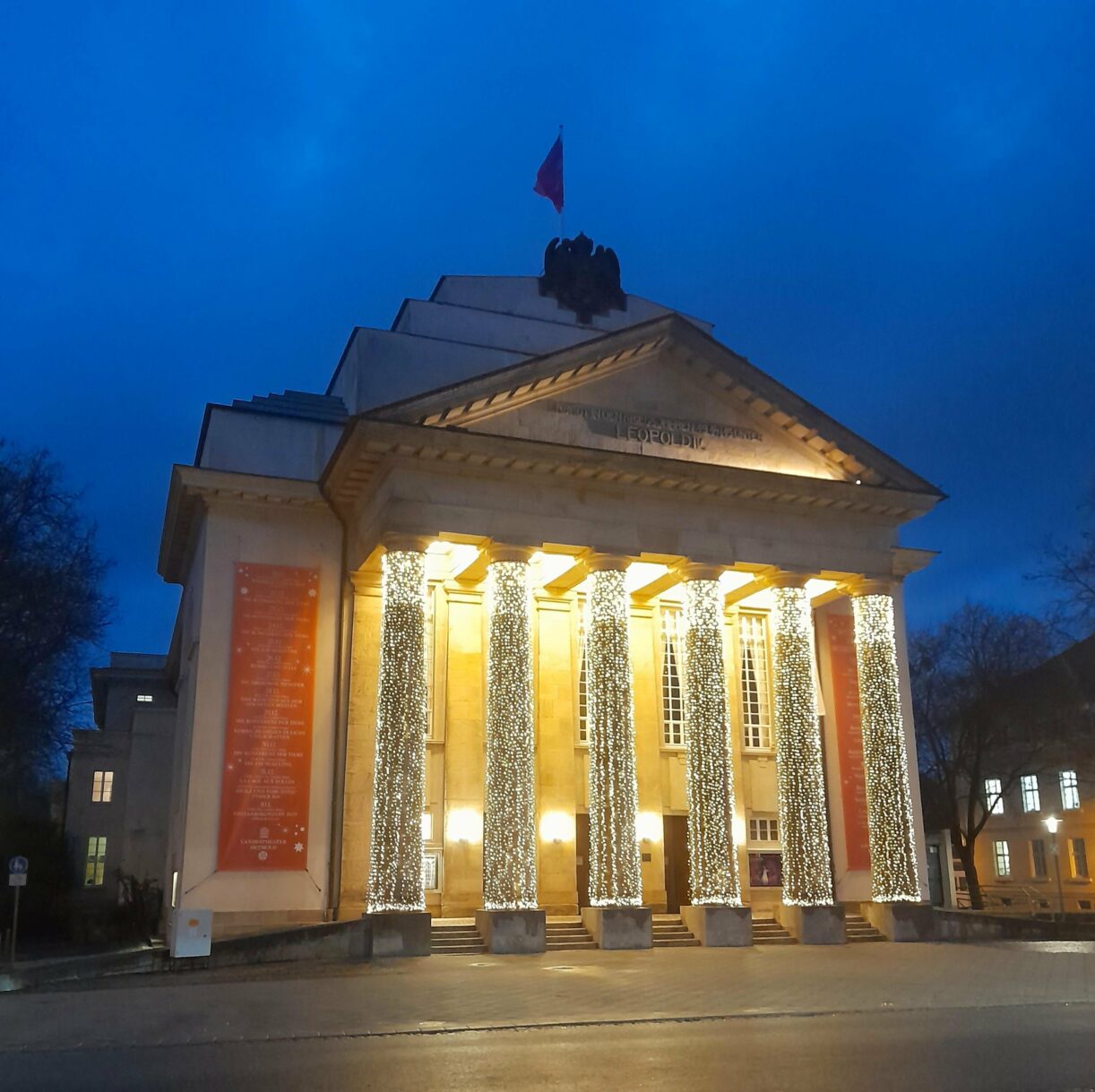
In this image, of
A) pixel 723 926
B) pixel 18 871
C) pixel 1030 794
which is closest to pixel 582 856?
pixel 723 926

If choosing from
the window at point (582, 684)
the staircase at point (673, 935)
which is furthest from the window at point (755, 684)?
the staircase at point (673, 935)

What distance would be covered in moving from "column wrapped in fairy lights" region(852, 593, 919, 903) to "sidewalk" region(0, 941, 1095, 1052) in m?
3.87

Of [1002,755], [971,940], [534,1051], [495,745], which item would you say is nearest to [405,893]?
[495,745]

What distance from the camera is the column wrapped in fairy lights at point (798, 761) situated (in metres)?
24.8

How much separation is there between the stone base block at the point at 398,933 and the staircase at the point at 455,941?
1.44ft

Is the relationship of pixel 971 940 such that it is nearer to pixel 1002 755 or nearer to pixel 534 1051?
pixel 534 1051

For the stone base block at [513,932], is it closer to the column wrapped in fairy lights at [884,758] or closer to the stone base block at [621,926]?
the stone base block at [621,926]

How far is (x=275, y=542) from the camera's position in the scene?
1022 inches

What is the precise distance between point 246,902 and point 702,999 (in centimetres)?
1264

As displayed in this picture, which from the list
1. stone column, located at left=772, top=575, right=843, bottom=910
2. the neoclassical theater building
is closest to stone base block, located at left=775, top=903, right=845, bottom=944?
stone column, located at left=772, top=575, right=843, bottom=910

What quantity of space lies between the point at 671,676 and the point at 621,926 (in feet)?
28.6

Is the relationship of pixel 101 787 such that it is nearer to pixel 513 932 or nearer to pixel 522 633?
pixel 522 633

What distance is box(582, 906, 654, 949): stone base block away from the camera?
22.4 meters

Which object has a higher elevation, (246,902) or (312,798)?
(312,798)
